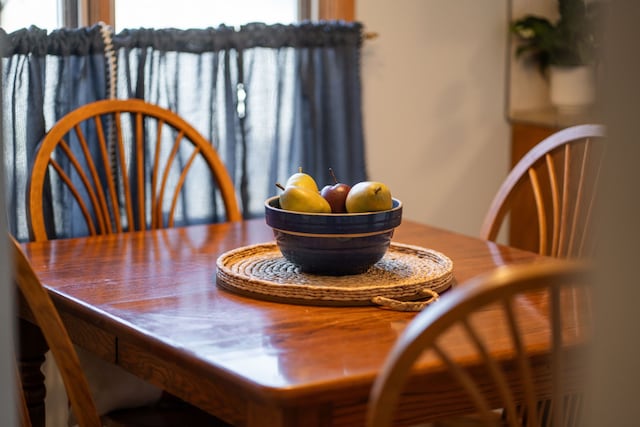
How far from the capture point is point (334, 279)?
163cm

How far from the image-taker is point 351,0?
303 cm

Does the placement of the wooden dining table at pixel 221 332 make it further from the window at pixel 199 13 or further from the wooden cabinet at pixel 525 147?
the wooden cabinet at pixel 525 147

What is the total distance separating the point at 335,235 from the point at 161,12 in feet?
4.57

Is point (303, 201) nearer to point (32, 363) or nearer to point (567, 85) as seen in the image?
point (32, 363)

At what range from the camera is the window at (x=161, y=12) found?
2566 millimetres

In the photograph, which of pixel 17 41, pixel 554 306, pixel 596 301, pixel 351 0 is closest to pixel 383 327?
pixel 554 306

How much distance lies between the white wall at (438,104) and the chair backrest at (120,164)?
28.5 inches

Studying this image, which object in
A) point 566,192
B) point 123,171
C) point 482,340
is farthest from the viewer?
point 123,171

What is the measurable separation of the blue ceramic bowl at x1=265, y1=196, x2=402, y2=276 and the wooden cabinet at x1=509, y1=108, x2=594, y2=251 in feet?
6.28

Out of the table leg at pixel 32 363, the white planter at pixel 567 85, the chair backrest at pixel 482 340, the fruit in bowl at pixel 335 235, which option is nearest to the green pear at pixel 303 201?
the fruit in bowl at pixel 335 235

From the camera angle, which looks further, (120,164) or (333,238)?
(120,164)

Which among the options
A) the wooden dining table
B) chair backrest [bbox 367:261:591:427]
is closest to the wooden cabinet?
the wooden dining table

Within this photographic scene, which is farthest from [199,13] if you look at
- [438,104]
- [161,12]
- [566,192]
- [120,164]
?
[566,192]

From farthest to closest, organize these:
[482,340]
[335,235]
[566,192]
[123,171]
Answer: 1. [123,171]
2. [566,192]
3. [335,235]
4. [482,340]
